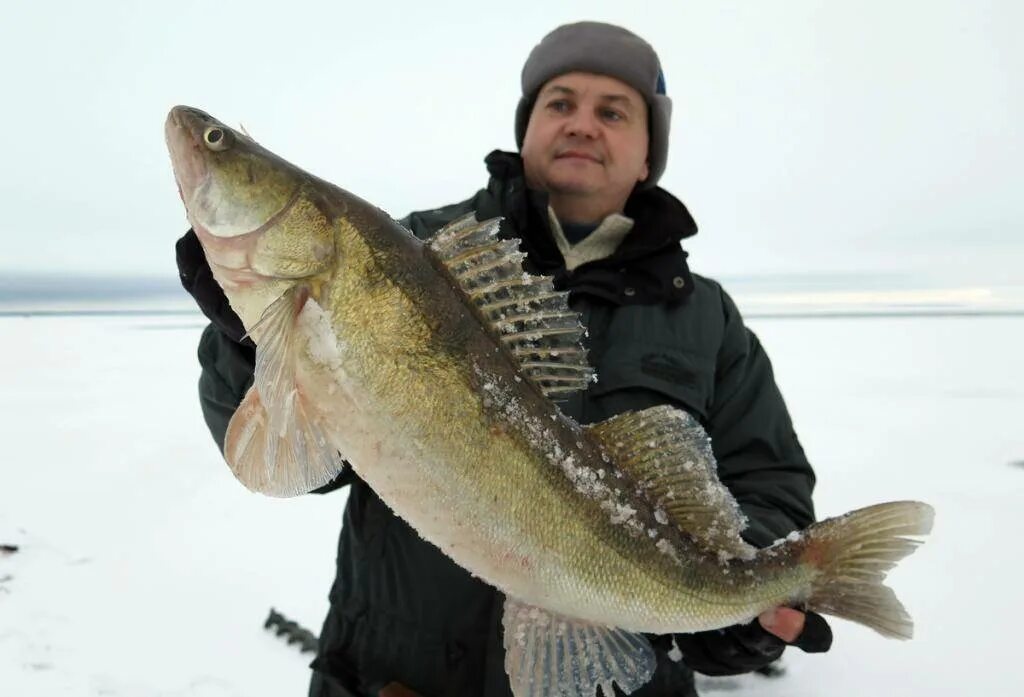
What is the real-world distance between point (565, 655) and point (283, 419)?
97 centimetres

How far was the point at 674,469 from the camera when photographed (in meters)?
1.95

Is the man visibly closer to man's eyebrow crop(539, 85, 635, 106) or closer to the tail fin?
man's eyebrow crop(539, 85, 635, 106)

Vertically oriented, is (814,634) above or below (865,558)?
below

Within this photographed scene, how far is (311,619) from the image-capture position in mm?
4340

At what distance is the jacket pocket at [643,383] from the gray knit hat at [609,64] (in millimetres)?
971

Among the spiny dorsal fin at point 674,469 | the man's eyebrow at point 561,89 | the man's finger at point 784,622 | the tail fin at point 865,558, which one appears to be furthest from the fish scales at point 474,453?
the man's eyebrow at point 561,89

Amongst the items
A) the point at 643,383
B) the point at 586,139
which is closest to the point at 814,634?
the point at 643,383

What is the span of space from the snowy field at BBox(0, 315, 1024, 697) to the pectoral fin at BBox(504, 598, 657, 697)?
2.18 m

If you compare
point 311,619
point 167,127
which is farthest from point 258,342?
point 311,619

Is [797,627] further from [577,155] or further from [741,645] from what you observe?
[577,155]

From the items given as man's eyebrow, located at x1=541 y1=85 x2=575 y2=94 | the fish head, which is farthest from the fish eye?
man's eyebrow, located at x1=541 y1=85 x2=575 y2=94

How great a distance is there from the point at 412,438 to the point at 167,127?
0.96 metres

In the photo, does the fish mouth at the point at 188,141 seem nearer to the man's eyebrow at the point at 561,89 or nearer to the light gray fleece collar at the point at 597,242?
the light gray fleece collar at the point at 597,242

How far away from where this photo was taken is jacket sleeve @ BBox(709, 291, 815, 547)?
2490 mm
